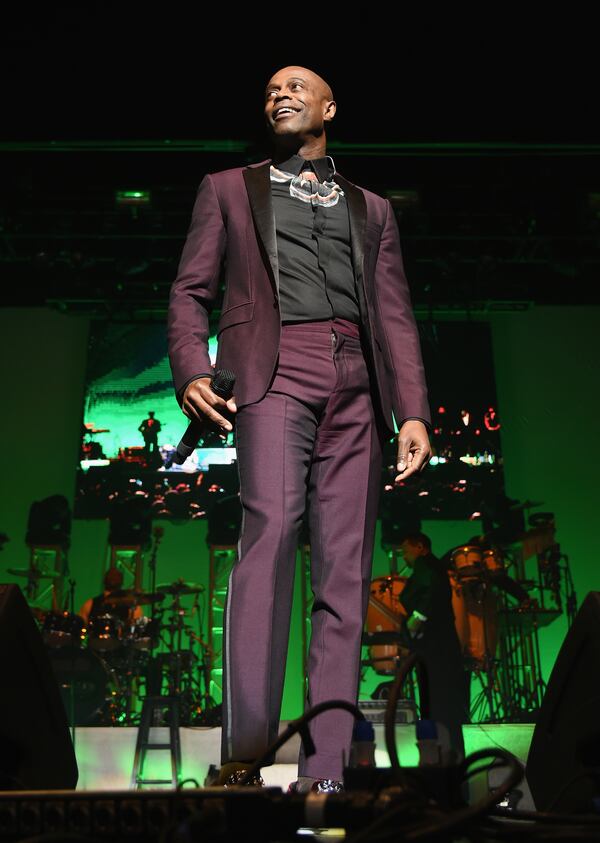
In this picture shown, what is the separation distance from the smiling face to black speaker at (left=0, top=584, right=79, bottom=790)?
1280 mm

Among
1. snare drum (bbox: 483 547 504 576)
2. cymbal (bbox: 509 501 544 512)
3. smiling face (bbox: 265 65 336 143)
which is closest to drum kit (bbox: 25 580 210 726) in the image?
snare drum (bbox: 483 547 504 576)

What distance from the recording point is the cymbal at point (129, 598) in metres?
6.91

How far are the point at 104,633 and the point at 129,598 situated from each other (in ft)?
1.28

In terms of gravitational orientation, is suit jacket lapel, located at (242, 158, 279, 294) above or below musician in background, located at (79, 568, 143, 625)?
above

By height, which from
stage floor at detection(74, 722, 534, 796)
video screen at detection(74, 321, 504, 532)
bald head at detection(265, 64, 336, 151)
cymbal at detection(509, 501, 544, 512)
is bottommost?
stage floor at detection(74, 722, 534, 796)

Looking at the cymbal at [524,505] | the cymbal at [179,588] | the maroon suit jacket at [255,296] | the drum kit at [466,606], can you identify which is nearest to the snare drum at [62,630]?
the cymbal at [179,588]

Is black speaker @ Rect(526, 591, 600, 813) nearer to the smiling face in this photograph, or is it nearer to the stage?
the smiling face

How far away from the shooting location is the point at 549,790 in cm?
158

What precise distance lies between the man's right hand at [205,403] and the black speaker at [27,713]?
49 cm

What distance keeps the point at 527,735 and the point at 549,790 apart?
2549 mm

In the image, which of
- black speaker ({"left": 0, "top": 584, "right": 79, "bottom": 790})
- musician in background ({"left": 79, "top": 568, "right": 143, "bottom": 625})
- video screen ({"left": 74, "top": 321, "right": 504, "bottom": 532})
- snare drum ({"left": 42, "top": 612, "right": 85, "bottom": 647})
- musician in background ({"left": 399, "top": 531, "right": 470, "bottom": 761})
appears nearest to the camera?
black speaker ({"left": 0, "top": 584, "right": 79, "bottom": 790})

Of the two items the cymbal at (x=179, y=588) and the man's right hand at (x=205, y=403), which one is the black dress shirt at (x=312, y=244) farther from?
the cymbal at (x=179, y=588)

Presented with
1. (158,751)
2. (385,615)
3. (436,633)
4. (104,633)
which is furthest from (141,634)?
(158,751)

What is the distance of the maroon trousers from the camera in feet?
5.37
